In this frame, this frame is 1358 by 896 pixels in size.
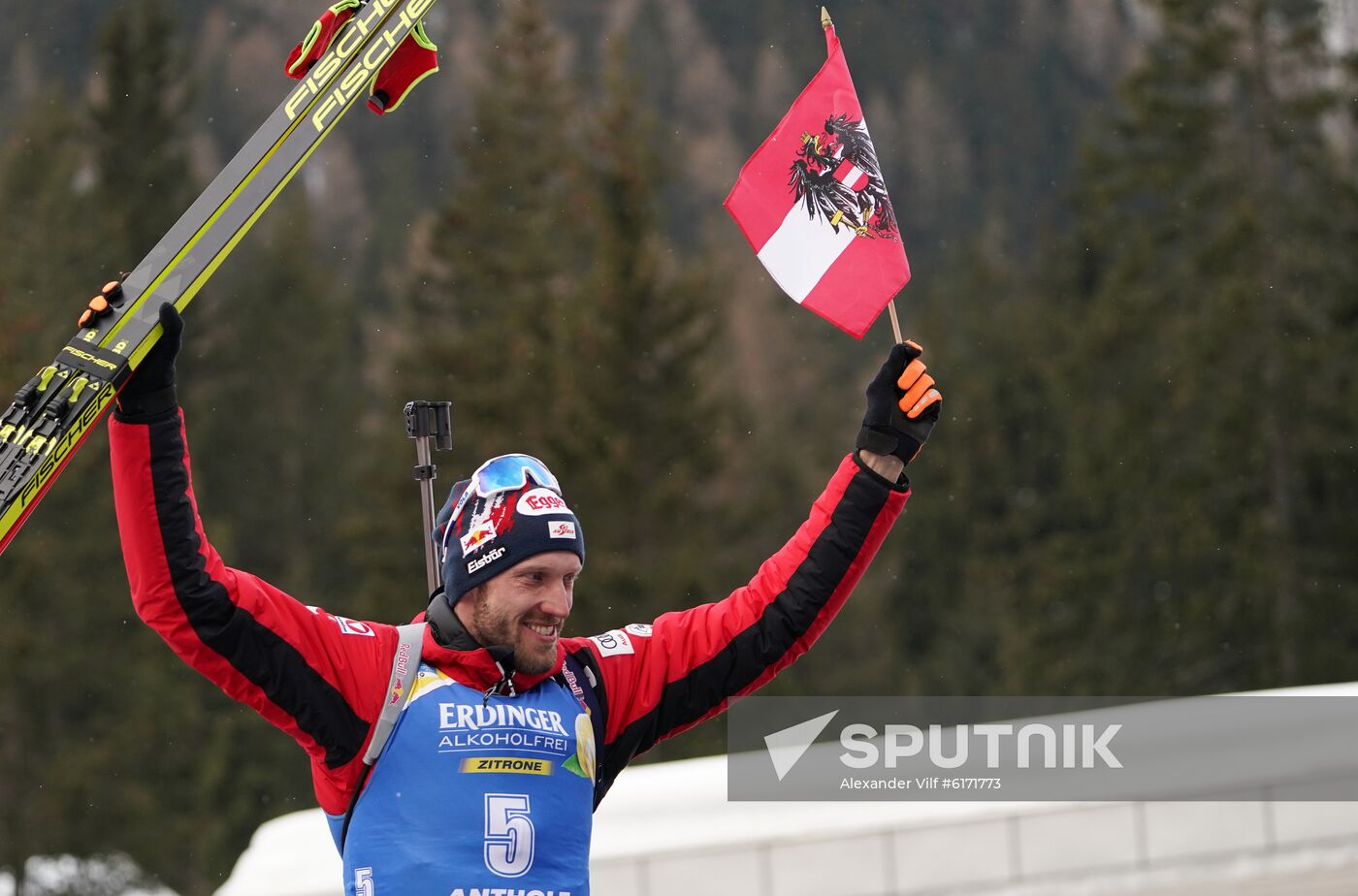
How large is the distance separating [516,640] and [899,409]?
0.79 metres

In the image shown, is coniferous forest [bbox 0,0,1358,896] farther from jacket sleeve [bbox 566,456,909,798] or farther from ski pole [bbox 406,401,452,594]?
jacket sleeve [bbox 566,456,909,798]

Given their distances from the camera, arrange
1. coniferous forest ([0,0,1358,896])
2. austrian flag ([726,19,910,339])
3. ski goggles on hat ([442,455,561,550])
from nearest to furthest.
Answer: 1. ski goggles on hat ([442,455,561,550])
2. austrian flag ([726,19,910,339])
3. coniferous forest ([0,0,1358,896])

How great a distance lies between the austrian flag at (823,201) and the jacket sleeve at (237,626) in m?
1.25

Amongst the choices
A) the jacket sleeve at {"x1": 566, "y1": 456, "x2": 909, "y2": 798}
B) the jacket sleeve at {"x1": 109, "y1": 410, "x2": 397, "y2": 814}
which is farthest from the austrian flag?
the jacket sleeve at {"x1": 109, "y1": 410, "x2": 397, "y2": 814}

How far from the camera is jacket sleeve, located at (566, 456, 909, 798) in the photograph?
11.1ft

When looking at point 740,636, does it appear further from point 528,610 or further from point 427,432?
point 427,432

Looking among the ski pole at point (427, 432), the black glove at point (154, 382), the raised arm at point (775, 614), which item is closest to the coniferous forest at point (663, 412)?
the ski pole at point (427, 432)

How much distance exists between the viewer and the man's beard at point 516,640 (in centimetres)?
318

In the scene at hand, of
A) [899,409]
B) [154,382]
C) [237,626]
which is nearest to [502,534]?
[237,626]

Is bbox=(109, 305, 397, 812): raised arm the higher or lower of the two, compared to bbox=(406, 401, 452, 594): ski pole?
lower

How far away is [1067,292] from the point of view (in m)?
34.6

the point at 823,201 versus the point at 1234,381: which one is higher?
the point at 1234,381

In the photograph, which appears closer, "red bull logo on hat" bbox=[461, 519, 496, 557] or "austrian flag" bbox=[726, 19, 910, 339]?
"red bull logo on hat" bbox=[461, 519, 496, 557]

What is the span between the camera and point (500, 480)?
10.9 ft
